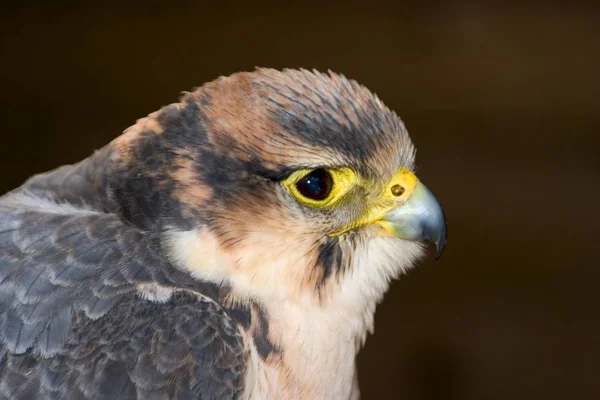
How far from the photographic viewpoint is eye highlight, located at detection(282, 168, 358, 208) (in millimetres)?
2123

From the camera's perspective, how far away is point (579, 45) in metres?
4.08

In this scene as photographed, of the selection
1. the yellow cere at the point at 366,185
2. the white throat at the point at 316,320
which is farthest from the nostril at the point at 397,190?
the white throat at the point at 316,320

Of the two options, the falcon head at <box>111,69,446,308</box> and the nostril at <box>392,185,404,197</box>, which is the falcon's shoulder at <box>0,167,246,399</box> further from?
the nostril at <box>392,185,404,197</box>

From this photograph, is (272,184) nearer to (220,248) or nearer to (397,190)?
(220,248)

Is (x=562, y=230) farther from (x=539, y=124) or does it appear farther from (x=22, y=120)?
(x=22, y=120)

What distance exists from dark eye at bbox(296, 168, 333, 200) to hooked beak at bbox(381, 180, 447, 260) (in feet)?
0.70

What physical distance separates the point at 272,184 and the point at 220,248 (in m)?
0.21

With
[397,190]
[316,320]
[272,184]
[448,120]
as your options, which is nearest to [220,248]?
[272,184]

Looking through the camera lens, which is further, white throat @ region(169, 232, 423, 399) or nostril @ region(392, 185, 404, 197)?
nostril @ region(392, 185, 404, 197)

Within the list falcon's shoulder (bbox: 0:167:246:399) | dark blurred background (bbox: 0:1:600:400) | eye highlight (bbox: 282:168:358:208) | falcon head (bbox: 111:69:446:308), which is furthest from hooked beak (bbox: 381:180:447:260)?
dark blurred background (bbox: 0:1:600:400)

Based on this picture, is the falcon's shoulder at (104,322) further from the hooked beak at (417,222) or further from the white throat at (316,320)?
the hooked beak at (417,222)

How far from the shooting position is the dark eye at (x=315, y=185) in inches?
83.7

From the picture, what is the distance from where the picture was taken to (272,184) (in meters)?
2.12

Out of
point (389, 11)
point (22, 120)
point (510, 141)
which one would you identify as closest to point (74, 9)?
point (22, 120)
